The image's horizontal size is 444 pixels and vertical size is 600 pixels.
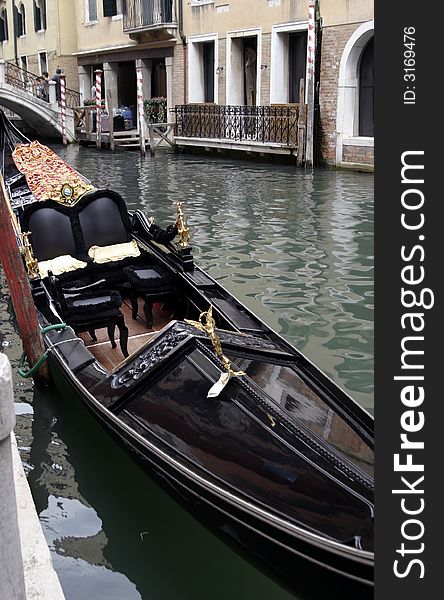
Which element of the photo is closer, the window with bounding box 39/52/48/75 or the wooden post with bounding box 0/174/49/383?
the wooden post with bounding box 0/174/49/383

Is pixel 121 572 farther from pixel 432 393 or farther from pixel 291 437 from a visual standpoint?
pixel 432 393

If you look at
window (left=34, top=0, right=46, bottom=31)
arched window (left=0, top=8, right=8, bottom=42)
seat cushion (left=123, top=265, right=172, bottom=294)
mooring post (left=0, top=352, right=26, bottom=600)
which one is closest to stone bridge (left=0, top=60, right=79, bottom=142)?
window (left=34, top=0, right=46, bottom=31)

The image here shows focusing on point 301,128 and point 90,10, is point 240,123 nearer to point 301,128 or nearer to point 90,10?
point 301,128

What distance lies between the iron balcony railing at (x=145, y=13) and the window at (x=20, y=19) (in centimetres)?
582

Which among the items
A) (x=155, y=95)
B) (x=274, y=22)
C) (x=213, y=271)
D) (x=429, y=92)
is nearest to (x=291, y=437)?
(x=429, y=92)

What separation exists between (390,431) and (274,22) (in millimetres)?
9357

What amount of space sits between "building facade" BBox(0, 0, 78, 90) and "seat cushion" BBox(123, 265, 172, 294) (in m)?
13.8

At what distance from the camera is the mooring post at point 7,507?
3.17 ft

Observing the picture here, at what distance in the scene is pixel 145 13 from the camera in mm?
12469

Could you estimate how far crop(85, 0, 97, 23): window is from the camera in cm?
1467

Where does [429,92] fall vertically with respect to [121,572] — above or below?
above

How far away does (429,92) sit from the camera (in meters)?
2.06

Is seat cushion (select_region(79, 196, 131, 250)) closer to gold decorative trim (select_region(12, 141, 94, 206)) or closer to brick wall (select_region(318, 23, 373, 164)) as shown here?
gold decorative trim (select_region(12, 141, 94, 206))

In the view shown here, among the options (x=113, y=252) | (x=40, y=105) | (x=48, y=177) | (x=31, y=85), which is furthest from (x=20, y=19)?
(x=113, y=252)
